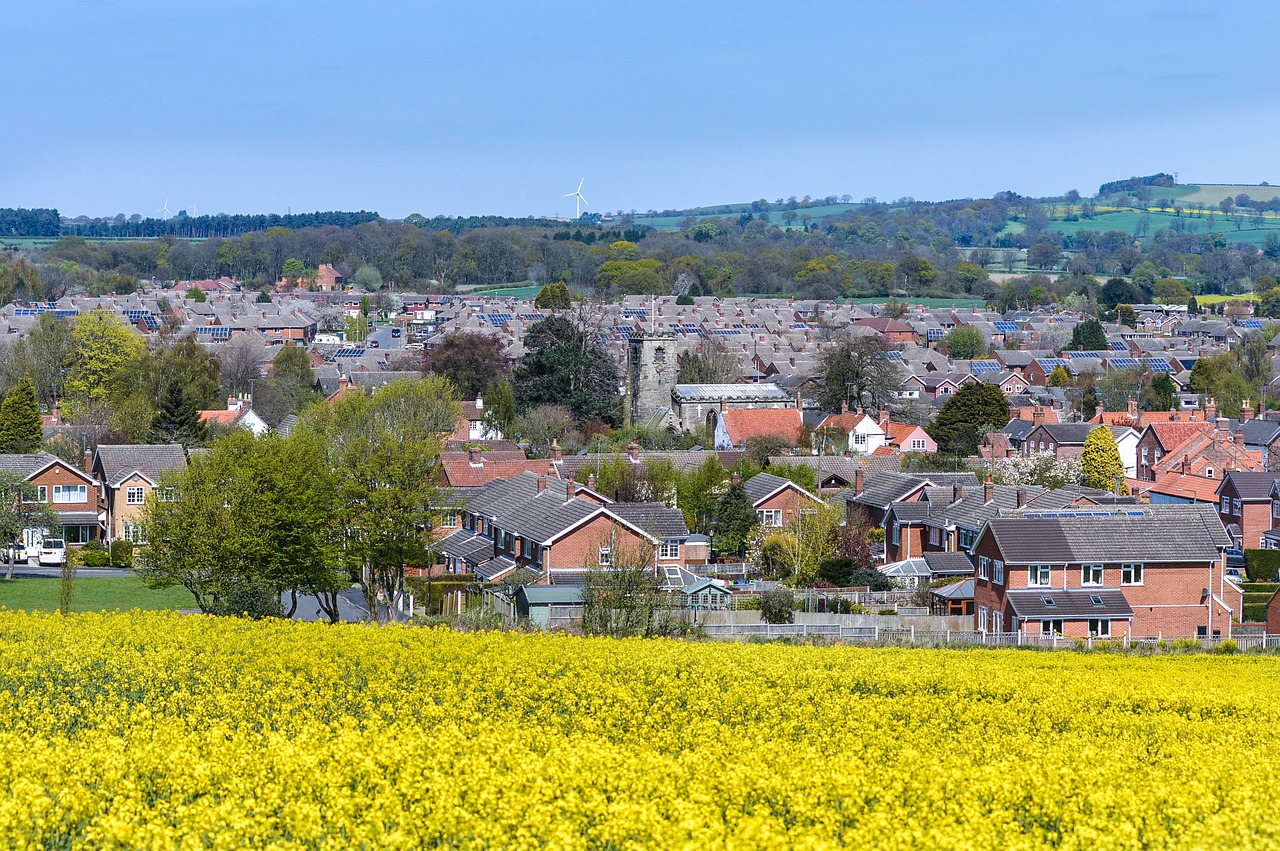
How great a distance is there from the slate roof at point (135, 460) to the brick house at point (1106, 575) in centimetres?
3305

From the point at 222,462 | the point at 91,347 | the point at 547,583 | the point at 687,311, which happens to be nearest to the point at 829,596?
the point at 547,583

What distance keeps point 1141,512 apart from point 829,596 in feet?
30.2

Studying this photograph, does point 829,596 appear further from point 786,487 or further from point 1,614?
point 1,614

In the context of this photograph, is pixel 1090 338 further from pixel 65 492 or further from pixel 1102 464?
pixel 65 492

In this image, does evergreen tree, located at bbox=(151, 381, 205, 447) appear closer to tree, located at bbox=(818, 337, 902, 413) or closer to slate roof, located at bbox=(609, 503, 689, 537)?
slate roof, located at bbox=(609, 503, 689, 537)

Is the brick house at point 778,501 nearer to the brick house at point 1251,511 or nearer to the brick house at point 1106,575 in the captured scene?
the brick house at point 1106,575

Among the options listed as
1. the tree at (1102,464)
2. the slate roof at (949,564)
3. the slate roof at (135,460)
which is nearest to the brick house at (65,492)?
the slate roof at (135,460)

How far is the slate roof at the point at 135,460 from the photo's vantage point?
5900cm

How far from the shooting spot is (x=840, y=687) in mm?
24906

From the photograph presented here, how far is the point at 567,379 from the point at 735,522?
97.1 feet

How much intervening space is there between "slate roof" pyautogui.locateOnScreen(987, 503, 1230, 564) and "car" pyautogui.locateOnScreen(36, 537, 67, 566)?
113 feet

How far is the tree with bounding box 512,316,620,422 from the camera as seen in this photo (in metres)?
81.0

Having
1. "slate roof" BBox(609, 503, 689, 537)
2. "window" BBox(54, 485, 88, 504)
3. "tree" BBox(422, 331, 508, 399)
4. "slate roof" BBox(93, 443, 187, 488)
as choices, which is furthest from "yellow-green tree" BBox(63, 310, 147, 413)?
"slate roof" BBox(609, 503, 689, 537)

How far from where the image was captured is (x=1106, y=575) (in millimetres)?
41281
